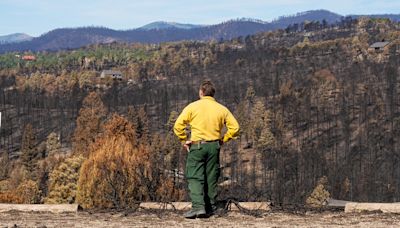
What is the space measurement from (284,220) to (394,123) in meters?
99.4

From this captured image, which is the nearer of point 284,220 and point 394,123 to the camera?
point 284,220

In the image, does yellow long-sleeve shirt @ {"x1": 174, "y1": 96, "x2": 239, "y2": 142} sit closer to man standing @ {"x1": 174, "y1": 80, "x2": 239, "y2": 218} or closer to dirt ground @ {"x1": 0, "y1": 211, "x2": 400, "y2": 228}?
man standing @ {"x1": 174, "y1": 80, "x2": 239, "y2": 218}

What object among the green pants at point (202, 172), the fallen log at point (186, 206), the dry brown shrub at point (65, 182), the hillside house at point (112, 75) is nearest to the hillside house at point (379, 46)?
the hillside house at point (112, 75)

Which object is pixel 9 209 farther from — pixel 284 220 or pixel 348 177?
Result: pixel 348 177

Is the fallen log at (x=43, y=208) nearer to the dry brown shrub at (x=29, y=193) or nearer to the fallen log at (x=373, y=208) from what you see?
the fallen log at (x=373, y=208)

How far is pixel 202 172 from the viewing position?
801 centimetres

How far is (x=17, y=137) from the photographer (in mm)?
Result: 112625

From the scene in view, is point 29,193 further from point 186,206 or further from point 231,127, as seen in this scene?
point 231,127

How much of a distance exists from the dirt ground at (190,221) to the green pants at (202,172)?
28 centimetres

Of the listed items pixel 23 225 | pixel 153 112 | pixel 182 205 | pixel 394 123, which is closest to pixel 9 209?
pixel 23 225

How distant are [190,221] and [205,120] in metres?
1.28

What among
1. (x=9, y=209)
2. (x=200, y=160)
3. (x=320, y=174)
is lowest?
(x=320, y=174)

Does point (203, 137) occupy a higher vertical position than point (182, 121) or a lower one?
lower

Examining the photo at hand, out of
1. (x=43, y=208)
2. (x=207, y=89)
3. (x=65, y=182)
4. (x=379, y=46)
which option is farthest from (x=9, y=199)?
(x=379, y=46)
